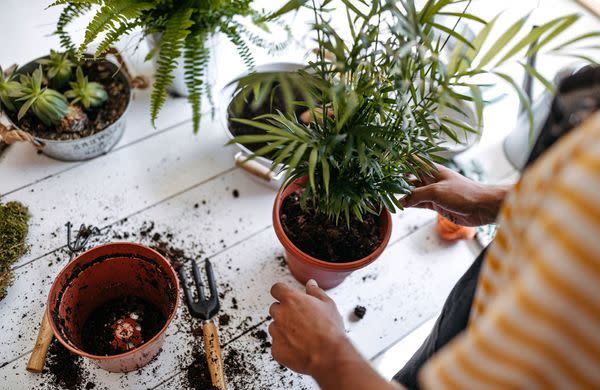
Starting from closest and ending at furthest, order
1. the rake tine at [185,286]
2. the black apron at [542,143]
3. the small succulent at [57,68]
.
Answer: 1. the black apron at [542,143]
2. the rake tine at [185,286]
3. the small succulent at [57,68]

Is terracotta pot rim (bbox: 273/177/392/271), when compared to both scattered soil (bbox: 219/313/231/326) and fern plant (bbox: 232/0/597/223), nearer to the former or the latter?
fern plant (bbox: 232/0/597/223)

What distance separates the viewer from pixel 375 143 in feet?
2.87

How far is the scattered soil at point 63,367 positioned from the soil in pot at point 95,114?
49cm

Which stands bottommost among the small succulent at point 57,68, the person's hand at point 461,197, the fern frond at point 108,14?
the small succulent at point 57,68

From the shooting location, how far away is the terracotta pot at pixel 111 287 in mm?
955

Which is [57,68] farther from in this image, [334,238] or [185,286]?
[334,238]

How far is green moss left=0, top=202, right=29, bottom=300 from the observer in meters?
1.12

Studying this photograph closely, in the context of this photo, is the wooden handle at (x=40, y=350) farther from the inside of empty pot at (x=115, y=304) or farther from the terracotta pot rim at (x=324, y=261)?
the terracotta pot rim at (x=324, y=261)

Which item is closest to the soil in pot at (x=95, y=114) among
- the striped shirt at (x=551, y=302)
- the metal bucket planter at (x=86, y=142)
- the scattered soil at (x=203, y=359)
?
the metal bucket planter at (x=86, y=142)

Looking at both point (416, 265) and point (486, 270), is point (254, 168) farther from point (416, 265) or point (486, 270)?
point (486, 270)

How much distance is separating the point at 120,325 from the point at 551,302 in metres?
0.89

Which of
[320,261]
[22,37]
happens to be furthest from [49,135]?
[320,261]

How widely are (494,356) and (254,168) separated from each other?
0.86 m

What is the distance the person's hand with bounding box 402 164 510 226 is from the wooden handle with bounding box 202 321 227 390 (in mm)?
481
